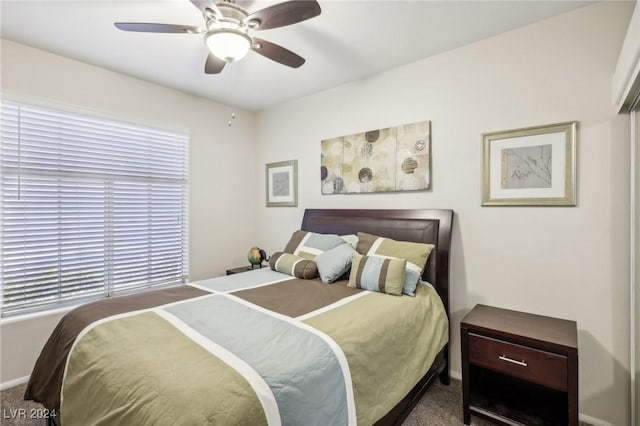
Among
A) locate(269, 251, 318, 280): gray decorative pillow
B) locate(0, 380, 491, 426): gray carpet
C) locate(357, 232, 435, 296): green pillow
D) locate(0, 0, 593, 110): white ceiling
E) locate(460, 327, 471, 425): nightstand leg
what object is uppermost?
locate(0, 0, 593, 110): white ceiling

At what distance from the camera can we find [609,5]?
6.19ft

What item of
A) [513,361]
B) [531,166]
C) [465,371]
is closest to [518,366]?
[513,361]

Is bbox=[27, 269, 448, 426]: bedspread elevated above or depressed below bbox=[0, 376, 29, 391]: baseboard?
above

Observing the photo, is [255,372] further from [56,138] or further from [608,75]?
[56,138]

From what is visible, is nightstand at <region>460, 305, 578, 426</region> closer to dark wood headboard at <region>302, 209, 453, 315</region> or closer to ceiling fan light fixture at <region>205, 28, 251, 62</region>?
dark wood headboard at <region>302, 209, 453, 315</region>

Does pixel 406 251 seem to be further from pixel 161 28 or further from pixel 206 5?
pixel 161 28

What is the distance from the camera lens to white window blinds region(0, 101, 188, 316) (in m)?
2.41

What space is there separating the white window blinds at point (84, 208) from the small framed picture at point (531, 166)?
3.07 meters

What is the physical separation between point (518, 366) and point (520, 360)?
4 centimetres

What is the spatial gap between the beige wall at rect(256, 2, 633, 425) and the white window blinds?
2.34 m

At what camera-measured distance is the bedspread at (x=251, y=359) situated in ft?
3.27

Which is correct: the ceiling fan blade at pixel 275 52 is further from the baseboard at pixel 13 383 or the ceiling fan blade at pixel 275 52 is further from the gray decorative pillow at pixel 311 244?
the baseboard at pixel 13 383

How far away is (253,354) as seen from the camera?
1.22 metres

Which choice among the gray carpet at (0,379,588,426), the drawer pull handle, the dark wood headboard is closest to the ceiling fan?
the dark wood headboard
